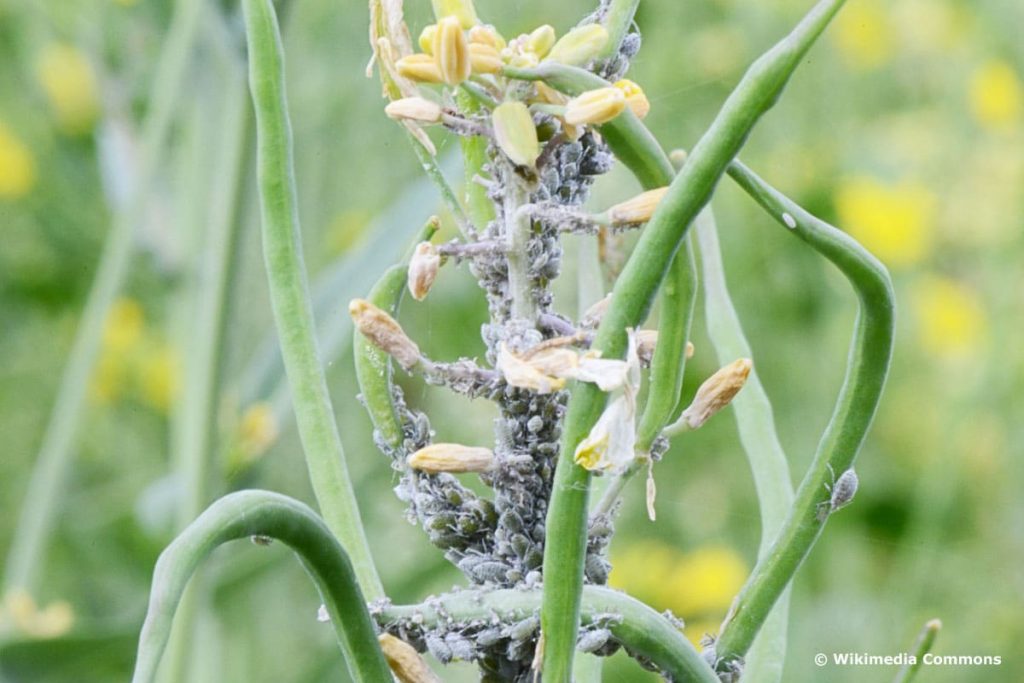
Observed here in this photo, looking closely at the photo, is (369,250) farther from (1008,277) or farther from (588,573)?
(1008,277)

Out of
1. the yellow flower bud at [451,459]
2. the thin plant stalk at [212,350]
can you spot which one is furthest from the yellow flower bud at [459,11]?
the thin plant stalk at [212,350]

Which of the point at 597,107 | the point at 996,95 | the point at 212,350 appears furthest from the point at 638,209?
the point at 996,95

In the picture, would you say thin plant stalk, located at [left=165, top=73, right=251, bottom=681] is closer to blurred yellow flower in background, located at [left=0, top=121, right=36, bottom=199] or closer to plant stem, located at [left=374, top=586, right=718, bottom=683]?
plant stem, located at [left=374, top=586, right=718, bottom=683]

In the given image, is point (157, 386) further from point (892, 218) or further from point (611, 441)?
point (611, 441)

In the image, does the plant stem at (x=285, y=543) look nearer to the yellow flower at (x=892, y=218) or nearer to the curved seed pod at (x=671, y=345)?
the curved seed pod at (x=671, y=345)

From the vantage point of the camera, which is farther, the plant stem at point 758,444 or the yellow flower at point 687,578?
the yellow flower at point 687,578
